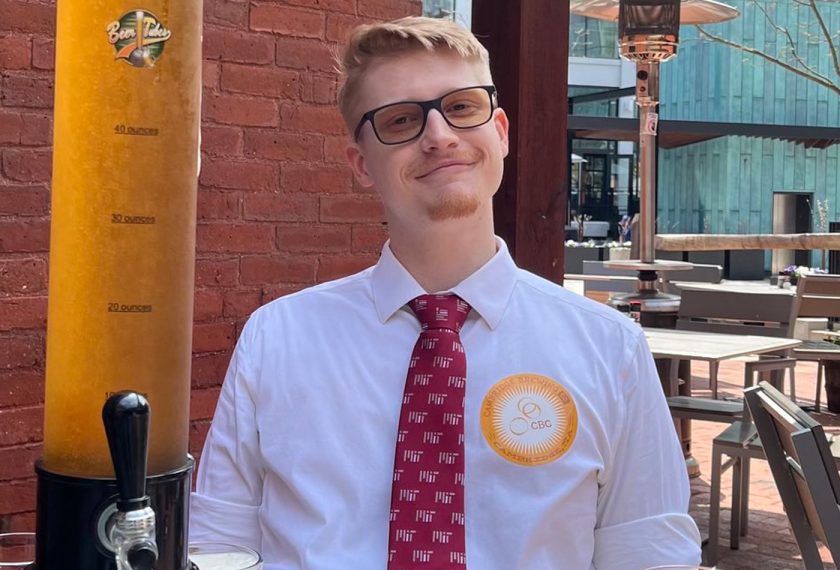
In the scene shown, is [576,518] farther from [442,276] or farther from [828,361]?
[828,361]

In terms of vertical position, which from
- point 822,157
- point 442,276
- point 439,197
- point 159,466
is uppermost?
point 822,157

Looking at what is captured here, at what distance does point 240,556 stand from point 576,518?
71 cm

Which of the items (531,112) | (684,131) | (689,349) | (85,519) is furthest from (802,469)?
(684,131)

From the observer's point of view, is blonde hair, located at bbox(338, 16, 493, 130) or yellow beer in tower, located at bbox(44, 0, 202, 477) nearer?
yellow beer in tower, located at bbox(44, 0, 202, 477)

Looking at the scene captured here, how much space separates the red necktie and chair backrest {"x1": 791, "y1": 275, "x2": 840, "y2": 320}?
6502mm

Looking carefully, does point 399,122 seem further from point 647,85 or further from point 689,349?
point 647,85

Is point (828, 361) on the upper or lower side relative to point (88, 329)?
lower

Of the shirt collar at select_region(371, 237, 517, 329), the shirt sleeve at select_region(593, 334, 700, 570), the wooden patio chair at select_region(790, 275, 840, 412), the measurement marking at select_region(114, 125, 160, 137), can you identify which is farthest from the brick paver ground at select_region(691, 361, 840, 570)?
the measurement marking at select_region(114, 125, 160, 137)

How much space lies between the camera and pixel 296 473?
5.24 feet

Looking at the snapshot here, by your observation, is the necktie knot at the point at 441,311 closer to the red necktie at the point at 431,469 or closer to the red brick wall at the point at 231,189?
the red necktie at the point at 431,469

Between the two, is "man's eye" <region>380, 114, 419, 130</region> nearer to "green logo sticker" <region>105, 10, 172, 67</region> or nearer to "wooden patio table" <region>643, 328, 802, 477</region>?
"green logo sticker" <region>105, 10, 172, 67</region>

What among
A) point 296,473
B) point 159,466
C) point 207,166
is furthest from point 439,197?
point 207,166

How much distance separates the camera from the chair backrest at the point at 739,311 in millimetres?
6898

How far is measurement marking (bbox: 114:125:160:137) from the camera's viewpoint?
0.74m
